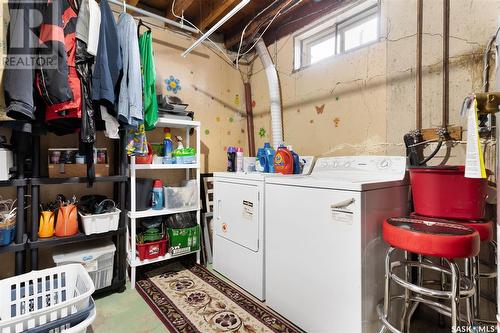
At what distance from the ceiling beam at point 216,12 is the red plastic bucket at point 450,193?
2068 mm

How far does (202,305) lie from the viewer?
1764 mm

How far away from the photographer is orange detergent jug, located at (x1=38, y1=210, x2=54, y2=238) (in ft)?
5.50

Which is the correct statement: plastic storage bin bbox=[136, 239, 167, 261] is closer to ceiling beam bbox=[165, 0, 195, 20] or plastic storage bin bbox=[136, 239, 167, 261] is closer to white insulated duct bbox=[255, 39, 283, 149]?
white insulated duct bbox=[255, 39, 283, 149]

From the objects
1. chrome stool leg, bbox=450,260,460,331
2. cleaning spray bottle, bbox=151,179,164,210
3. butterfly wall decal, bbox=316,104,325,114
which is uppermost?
butterfly wall decal, bbox=316,104,325,114

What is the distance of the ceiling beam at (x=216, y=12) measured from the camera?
7.51ft

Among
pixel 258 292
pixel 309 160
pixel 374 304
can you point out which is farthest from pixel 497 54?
pixel 258 292

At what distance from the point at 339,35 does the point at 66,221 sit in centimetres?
264

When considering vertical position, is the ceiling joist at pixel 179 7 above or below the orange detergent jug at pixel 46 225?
above

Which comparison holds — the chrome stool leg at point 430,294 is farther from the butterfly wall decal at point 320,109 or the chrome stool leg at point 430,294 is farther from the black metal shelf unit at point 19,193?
the black metal shelf unit at point 19,193

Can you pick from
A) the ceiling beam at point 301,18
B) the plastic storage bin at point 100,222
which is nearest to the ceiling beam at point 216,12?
the ceiling beam at point 301,18

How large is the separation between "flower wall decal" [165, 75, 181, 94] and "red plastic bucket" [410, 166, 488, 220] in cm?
226

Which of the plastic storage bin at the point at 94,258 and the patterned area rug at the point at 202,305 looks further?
the plastic storage bin at the point at 94,258

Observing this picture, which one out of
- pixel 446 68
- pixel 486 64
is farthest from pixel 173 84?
pixel 486 64

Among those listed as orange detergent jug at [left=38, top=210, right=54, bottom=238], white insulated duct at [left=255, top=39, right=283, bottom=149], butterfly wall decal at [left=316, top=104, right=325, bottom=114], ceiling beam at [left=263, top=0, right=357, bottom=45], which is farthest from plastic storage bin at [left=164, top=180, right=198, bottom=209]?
ceiling beam at [left=263, top=0, right=357, bottom=45]
